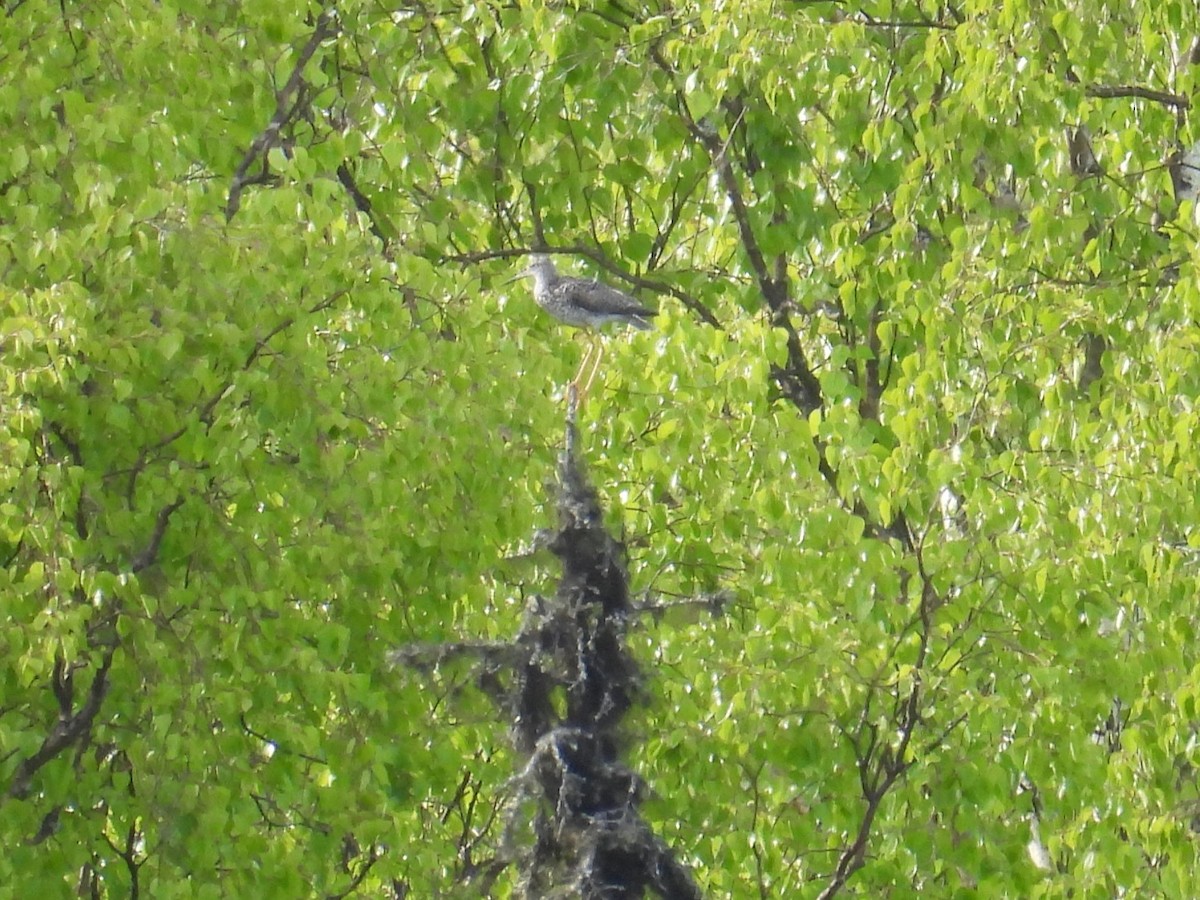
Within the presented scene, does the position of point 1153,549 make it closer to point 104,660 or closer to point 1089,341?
point 1089,341

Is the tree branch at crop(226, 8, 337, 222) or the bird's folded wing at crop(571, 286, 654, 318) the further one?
the bird's folded wing at crop(571, 286, 654, 318)

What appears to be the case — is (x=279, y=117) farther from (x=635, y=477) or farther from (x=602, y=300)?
(x=635, y=477)

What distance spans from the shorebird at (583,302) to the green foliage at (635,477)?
20 centimetres

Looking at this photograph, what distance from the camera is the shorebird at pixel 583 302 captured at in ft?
32.7

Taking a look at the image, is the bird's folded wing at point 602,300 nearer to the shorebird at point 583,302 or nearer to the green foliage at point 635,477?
the shorebird at point 583,302

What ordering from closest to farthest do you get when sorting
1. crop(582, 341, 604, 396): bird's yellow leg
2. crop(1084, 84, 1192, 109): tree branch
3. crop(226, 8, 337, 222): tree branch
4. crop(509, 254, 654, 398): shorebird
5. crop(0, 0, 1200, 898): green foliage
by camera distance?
crop(582, 341, 604, 396): bird's yellow leg
crop(0, 0, 1200, 898): green foliage
crop(1084, 84, 1192, 109): tree branch
crop(226, 8, 337, 222): tree branch
crop(509, 254, 654, 398): shorebird

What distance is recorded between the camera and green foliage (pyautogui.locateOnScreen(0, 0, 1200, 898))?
785 centimetres

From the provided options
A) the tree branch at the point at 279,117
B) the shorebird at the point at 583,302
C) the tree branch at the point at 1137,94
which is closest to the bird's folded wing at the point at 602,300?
the shorebird at the point at 583,302

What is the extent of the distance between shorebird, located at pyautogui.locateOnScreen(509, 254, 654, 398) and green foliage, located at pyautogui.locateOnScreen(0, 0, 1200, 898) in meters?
0.20

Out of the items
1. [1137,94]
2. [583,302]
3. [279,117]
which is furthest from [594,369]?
[279,117]

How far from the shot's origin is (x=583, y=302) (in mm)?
10000

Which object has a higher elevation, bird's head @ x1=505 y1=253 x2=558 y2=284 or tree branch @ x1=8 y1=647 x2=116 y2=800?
bird's head @ x1=505 y1=253 x2=558 y2=284

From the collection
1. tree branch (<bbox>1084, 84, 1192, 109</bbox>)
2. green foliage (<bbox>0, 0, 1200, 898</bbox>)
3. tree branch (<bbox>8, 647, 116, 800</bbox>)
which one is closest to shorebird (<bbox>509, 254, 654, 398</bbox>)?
green foliage (<bbox>0, 0, 1200, 898</bbox>)

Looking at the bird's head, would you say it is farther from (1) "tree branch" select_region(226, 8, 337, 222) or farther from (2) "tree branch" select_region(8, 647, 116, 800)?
(2) "tree branch" select_region(8, 647, 116, 800)
